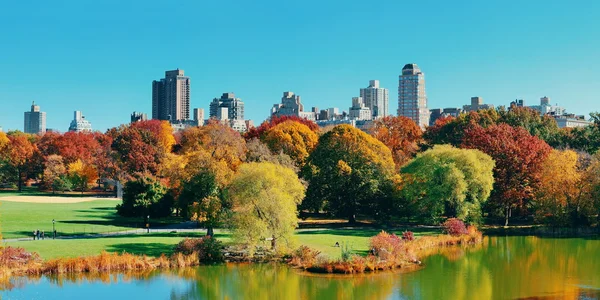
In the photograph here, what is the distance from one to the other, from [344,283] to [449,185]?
66.1 feet

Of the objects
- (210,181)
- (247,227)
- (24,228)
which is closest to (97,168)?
(24,228)

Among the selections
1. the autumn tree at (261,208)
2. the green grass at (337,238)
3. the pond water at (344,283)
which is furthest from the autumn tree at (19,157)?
the pond water at (344,283)

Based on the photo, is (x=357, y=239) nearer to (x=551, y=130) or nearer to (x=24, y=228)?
(x=24, y=228)

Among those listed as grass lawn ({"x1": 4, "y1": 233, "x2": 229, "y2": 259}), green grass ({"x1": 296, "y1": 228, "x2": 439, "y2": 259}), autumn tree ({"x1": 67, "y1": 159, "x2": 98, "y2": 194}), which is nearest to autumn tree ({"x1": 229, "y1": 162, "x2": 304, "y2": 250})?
green grass ({"x1": 296, "y1": 228, "x2": 439, "y2": 259})

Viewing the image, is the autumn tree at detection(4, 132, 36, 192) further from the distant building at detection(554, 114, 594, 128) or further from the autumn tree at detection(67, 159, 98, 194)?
the distant building at detection(554, 114, 594, 128)

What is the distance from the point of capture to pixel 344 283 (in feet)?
105

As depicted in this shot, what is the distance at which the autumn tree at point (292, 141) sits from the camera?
6747 centimetres

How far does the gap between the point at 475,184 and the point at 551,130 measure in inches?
1269

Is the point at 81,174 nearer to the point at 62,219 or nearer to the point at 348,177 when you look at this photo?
the point at 62,219

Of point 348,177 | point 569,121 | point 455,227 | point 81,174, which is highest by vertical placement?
point 569,121

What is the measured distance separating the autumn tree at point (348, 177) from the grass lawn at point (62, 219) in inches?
543

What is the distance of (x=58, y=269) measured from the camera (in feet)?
110

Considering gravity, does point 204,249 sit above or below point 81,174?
below

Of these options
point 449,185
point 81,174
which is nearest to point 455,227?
point 449,185
